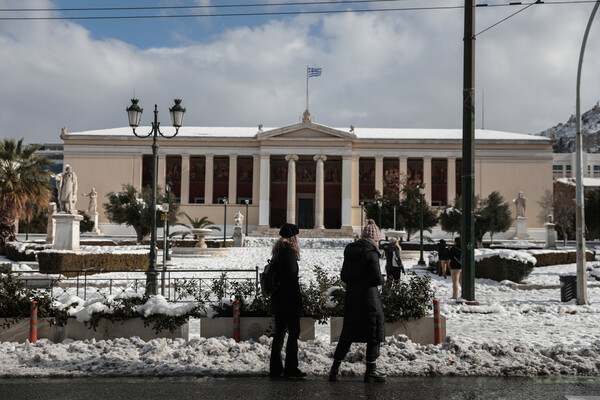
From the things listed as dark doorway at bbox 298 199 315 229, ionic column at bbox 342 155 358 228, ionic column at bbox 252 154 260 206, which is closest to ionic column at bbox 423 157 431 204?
ionic column at bbox 342 155 358 228

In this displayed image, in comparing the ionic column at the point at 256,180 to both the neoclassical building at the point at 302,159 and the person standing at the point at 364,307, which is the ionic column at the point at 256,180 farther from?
the person standing at the point at 364,307

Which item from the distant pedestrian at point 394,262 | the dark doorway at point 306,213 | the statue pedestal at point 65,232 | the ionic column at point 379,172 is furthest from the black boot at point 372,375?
the dark doorway at point 306,213

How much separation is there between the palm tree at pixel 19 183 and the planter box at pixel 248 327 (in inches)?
961

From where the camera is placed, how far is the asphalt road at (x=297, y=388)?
5.59 meters

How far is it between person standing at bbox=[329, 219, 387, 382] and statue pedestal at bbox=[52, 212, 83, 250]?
18719 millimetres

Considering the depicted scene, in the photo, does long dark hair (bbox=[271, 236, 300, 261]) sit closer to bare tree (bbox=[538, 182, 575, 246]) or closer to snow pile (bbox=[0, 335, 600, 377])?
snow pile (bbox=[0, 335, 600, 377])

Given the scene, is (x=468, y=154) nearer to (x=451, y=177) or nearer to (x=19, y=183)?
(x=19, y=183)

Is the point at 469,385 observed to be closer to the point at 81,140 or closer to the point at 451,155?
the point at 451,155

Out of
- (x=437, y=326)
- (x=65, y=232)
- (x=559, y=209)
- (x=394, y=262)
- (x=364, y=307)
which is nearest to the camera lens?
(x=364, y=307)

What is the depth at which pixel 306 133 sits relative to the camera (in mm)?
55188

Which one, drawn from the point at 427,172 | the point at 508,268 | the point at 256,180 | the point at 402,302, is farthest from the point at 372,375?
the point at 427,172

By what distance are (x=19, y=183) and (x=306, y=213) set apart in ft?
111

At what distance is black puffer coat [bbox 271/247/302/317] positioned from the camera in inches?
248

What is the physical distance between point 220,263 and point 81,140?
3767 centimetres
